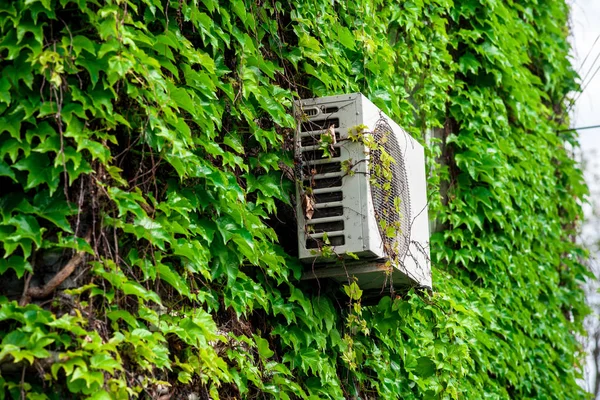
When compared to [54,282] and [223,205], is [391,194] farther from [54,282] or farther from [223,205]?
[54,282]

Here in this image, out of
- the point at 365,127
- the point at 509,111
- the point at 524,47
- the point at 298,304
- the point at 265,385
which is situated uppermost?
the point at 524,47

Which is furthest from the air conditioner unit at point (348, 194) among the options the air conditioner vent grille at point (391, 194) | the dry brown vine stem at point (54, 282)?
the dry brown vine stem at point (54, 282)

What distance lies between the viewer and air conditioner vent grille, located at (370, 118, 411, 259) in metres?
4.09

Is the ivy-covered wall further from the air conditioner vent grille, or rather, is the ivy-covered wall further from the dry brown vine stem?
the air conditioner vent grille

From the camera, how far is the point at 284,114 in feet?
13.5

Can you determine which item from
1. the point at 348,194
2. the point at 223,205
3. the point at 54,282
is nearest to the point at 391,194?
the point at 348,194

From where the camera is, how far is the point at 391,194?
4254 millimetres

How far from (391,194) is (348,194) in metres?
0.28

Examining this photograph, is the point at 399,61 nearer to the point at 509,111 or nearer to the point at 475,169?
the point at 475,169

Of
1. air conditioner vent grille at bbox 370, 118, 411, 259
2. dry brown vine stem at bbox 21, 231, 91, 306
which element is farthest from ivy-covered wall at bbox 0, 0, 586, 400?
air conditioner vent grille at bbox 370, 118, 411, 259

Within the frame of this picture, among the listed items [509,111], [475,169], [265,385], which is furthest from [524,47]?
[265,385]

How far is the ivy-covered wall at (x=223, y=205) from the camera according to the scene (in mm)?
3002

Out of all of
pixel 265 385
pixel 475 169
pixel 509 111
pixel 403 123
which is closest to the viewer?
pixel 265 385

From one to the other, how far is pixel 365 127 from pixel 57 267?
1.49 meters
